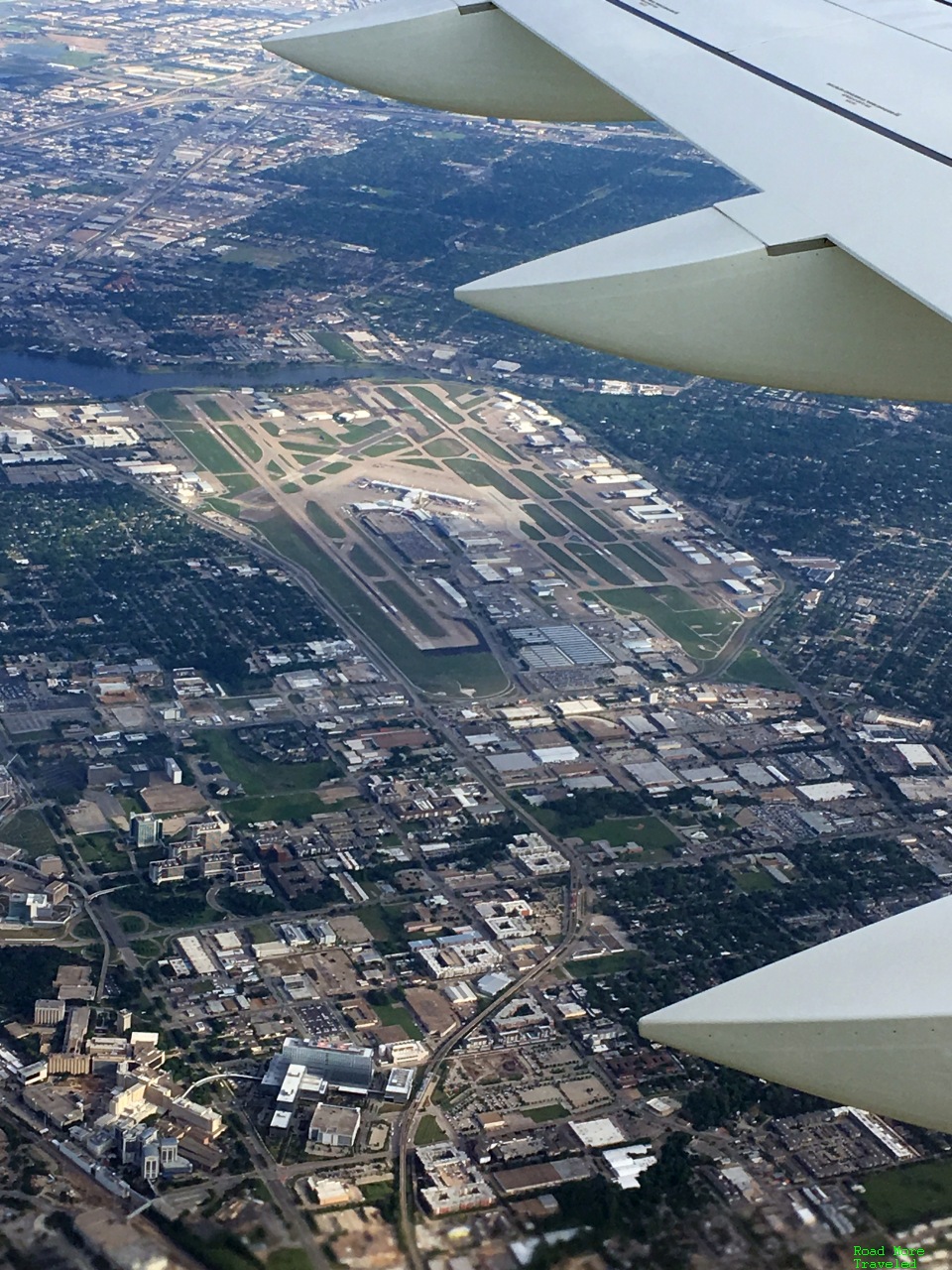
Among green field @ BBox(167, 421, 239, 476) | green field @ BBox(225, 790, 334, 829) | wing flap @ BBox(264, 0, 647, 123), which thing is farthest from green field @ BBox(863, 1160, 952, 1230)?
green field @ BBox(167, 421, 239, 476)

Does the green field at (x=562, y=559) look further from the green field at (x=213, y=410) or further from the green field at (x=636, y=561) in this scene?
the green field at (x=213, y=410)

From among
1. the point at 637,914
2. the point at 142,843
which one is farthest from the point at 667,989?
the point at 142,843

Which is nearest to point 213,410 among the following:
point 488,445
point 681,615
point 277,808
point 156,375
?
point 156,375

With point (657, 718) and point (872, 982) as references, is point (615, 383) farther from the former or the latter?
point (872, 982)

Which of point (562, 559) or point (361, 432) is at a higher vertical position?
point (562, 559)

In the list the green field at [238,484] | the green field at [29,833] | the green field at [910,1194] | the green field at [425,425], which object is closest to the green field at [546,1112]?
the green field at [910,1194]

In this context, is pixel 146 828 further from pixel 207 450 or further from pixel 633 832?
pixel 207 450
